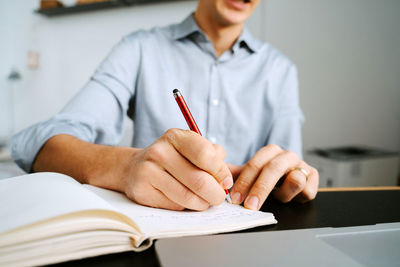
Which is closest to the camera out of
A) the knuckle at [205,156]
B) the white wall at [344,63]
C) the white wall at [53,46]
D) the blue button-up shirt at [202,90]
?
the knuckle at [205,156]

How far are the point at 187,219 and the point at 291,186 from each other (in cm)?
19

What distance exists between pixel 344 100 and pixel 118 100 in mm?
1830

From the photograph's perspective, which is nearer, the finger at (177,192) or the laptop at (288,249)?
the laptop at (288,249)

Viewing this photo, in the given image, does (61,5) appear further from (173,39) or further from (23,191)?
(23,191)

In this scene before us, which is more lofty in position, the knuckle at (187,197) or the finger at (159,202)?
the knuckle at (187,197)

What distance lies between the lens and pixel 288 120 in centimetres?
90

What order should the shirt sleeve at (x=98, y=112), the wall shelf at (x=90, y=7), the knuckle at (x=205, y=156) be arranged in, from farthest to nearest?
1. the wall shelf at (x=90, y=7)
2. the shirt sleeve at (x=98, y=112)
3. the knuckle at (x=205, y=156)

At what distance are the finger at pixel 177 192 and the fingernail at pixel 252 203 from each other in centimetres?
6

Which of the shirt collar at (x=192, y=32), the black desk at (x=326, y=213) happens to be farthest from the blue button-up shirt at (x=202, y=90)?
the black desk at (x=326, y=213)

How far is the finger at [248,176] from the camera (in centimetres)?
42

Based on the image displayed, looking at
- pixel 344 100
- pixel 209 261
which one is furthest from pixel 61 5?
pixel 209 261

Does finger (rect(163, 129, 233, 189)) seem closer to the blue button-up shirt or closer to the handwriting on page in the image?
the handwriting on page

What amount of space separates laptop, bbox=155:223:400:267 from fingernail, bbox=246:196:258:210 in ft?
0.27

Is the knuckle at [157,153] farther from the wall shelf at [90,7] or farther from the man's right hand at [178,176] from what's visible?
the wall shelf at [90,7]
